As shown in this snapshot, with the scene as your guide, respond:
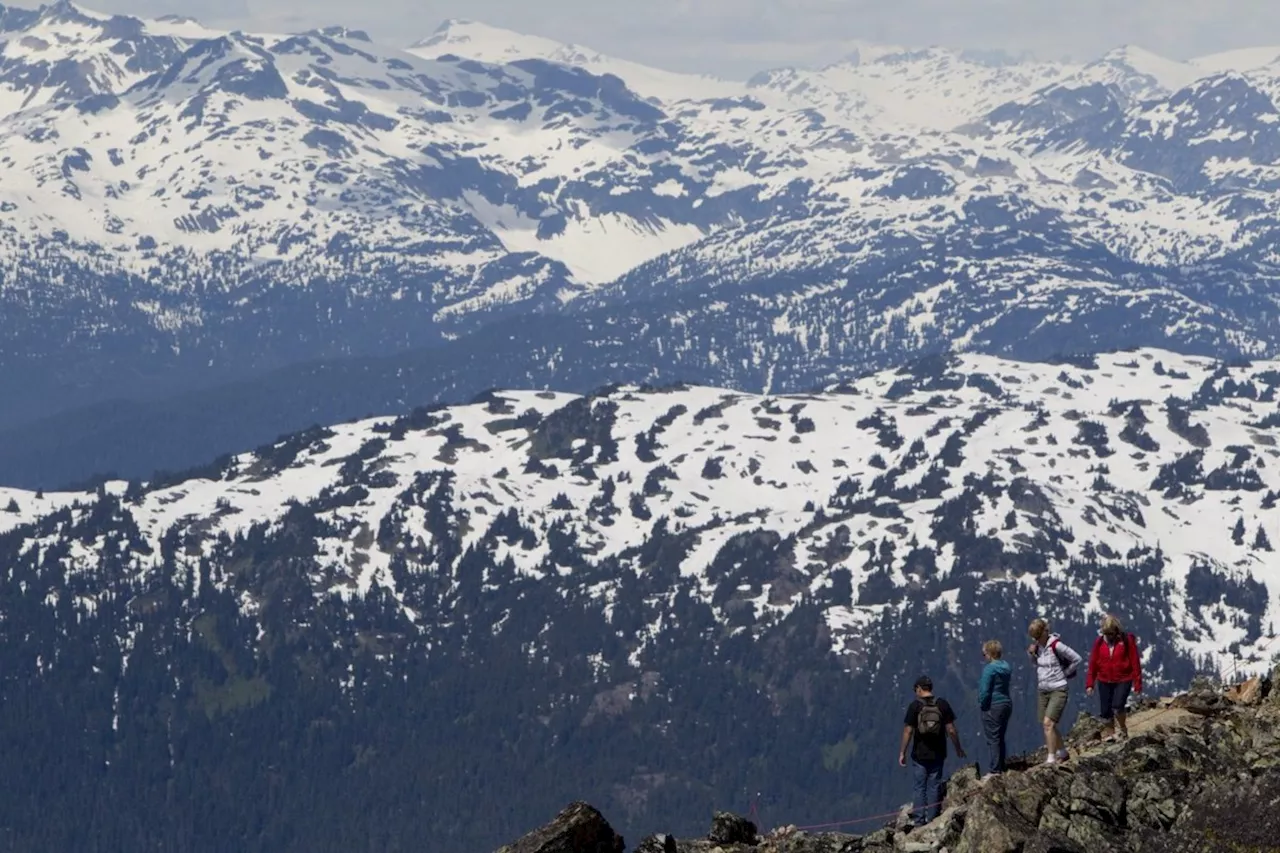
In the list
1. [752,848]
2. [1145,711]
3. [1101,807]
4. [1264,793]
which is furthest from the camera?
[1145,711]

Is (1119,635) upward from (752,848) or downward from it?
upward

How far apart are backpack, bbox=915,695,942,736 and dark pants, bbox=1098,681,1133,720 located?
6552 millimetres

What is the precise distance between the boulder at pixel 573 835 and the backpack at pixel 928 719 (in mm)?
10715

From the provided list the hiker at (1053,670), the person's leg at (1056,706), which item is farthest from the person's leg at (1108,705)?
the person's leg at (1056,706)

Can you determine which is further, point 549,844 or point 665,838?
point 665,838

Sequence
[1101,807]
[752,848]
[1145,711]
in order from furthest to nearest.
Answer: [1145,711], [752,848], [1101,807]

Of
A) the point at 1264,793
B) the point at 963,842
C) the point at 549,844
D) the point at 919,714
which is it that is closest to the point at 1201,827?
the point at 1264,793

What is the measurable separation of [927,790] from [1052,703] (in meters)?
5.06

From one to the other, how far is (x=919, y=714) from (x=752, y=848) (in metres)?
6.29

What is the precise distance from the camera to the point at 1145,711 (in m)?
81.0

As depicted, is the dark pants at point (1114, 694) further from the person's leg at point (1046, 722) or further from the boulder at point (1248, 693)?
the boulder at point (1248, 693)

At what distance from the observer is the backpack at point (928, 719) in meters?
70.1

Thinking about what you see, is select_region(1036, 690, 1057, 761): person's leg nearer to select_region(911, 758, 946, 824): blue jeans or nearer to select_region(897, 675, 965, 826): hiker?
select_region(897, 675, 965, 826): hiker

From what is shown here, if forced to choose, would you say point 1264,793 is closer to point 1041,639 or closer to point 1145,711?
point 1041,639
